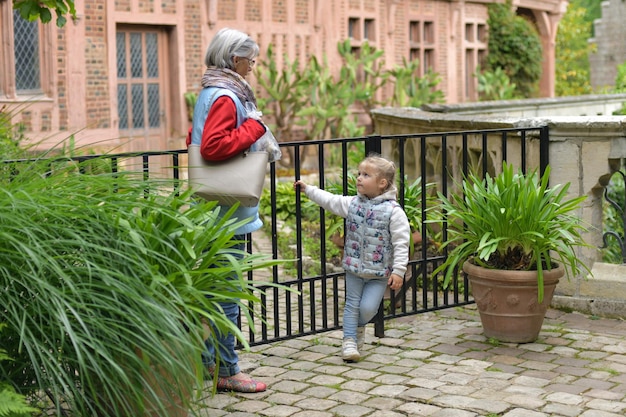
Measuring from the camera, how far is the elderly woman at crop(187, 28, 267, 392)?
4750 millimetres

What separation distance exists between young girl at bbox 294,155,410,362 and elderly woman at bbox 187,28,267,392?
65cm

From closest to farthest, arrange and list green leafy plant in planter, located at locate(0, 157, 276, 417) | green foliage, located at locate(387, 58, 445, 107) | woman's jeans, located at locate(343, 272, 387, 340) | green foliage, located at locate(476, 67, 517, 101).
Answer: green leafy plant in planter, located at locate(0, 157, 276, 417) < woman's jeans, located at locate(343, 272, 387, 340) < green foliage, located at locate(387, 58, 445, 107) < green foliage, located at locate(476, 67, 517, 101)

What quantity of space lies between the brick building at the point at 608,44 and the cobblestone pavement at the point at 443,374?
29.2 m

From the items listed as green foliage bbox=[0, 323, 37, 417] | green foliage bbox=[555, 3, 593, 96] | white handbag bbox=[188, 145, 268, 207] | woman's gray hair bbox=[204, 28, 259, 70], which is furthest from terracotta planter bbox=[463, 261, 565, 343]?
green foliage bbox=[555, 3, 593, 96]

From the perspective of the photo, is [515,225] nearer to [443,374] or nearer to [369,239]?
[369,239]

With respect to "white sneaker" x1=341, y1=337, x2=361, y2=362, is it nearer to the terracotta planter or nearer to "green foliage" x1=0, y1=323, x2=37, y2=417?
the terracotta planter

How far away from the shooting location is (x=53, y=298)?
3.51 meters

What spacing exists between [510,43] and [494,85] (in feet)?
4.70

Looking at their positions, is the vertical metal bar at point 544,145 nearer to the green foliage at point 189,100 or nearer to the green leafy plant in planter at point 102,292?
the green leafy plant in planter at point 102,292

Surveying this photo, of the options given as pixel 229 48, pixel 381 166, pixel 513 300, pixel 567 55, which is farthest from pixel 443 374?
pixel 567 55

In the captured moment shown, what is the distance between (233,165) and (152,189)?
619mm

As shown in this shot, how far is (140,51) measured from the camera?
15172mm

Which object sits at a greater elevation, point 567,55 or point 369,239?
point 567,55

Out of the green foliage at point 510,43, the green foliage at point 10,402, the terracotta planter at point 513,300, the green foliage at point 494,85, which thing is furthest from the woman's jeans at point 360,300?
the green foliage at point 510,43
